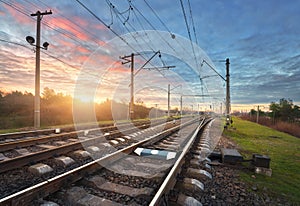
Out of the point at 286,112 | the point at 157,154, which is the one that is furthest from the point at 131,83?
the point at 286,112

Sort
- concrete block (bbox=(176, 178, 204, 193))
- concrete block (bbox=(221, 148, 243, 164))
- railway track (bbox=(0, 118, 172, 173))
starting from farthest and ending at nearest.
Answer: concrete block (bbox=(221, 148, 243, 164))
railway track (bbox=(0, 118, 172, 173))
concrete block (bbox=(176, 178, 204, 193))

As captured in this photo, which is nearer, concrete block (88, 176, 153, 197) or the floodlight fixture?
concrete block (88, 176, 153, 197)

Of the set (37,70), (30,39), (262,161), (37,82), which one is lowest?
(262,161)

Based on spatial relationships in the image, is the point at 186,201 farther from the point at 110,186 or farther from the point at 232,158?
the point at 232,158

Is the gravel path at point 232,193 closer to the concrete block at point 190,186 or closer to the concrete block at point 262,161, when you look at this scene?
the concrete block at point 190,186

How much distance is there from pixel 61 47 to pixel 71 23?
2156mm

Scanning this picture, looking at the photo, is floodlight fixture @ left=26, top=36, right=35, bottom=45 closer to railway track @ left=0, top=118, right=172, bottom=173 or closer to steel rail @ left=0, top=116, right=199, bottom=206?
railway track @ left=0, top=118, right=172, bottom=173

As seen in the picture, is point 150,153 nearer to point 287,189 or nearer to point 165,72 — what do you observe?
point 287,189

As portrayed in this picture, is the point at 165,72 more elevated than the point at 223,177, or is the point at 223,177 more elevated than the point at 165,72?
the point at 165,72

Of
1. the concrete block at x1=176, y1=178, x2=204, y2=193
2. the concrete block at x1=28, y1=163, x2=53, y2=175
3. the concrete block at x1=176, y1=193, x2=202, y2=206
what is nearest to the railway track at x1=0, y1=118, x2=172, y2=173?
the concrete block at x1=28, y1=163, x2=53, y2=175

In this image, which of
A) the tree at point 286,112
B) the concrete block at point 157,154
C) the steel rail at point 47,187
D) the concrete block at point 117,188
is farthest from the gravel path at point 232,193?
the tree at point 286,112

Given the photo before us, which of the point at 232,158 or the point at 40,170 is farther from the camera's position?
the point at 232,158

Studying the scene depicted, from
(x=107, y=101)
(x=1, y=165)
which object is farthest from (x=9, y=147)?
(x=107, y=101)

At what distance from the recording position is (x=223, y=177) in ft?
12.7
